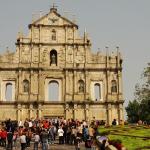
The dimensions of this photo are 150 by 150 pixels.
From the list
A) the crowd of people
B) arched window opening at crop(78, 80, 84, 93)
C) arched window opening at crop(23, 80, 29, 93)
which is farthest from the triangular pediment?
the crowd of people

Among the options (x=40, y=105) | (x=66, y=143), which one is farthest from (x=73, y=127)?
(x=40, y=105)

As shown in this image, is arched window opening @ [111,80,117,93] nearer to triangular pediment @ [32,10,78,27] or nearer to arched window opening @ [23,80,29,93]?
triangular pediment @ [32,10,78,27]

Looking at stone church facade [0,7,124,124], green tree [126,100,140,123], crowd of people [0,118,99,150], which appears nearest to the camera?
crowd of people [0,118,99,150]

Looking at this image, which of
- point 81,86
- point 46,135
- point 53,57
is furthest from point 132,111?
point 46,135

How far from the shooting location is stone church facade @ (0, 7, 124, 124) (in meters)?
56.3

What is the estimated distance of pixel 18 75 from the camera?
57.1 meters

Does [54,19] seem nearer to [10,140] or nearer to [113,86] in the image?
[113,86]

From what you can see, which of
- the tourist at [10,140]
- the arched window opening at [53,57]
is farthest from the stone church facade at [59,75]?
the tourist at [10,140]

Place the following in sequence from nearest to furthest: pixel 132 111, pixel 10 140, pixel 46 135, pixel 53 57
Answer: pixel 46 135 → pixel 10 140 → pixel 53 57 → pixel 132 111

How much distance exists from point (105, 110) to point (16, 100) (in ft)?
37.5

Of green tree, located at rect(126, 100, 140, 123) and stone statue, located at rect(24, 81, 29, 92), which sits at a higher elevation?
stone statue, located at rect(24, 81, 29, 92)

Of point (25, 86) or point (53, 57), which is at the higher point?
point (53, 57)

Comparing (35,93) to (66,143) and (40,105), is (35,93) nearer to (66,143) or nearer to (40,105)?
(40,105)

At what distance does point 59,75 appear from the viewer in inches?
2271
